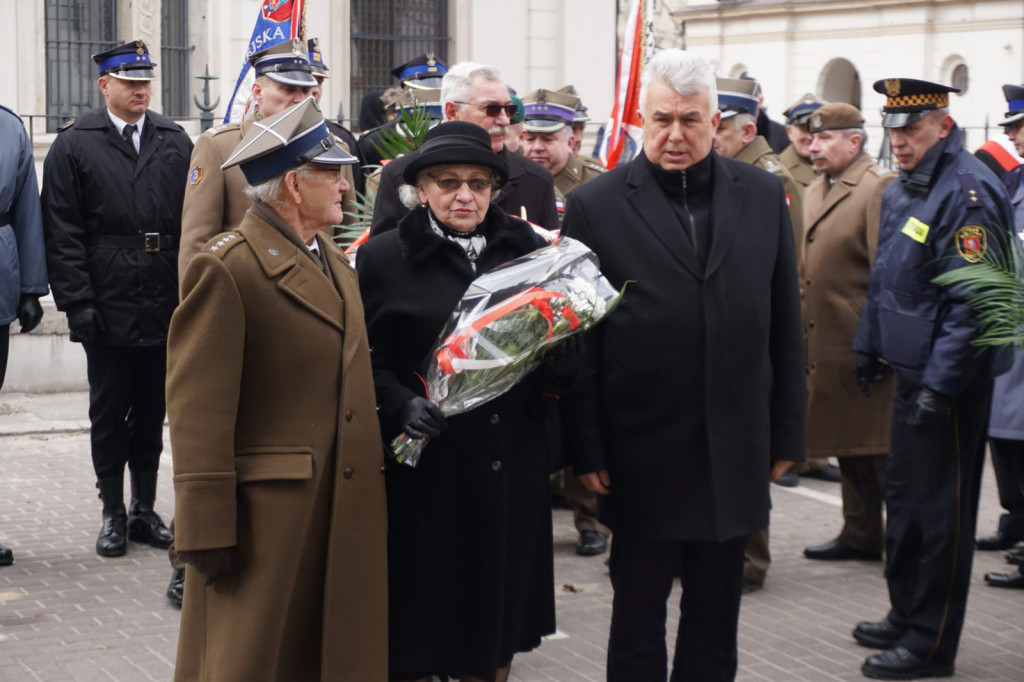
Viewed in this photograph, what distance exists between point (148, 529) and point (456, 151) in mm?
3659

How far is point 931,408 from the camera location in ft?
16.9

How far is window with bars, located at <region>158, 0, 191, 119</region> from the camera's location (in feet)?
49.4

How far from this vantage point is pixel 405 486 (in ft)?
13.7

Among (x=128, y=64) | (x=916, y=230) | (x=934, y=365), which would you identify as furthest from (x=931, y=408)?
(x=128, y=64)

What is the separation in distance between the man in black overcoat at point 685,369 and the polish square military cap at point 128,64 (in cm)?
329

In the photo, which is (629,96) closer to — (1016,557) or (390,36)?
(1016,557)

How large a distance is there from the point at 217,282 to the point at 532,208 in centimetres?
274

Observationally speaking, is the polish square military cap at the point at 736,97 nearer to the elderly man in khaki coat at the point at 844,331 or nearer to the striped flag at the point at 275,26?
the elderly man in khaki coat at the point at 844,331

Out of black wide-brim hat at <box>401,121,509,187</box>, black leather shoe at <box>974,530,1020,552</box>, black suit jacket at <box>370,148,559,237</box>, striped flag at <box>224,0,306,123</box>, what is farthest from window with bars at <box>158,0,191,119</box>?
black wide-brim hat at <box>401,121,509,187</box>

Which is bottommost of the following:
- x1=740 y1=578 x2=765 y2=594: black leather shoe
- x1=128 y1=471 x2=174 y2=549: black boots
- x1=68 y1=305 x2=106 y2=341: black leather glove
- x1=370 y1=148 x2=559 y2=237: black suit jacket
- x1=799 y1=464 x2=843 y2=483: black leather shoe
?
x1=799 y1=464 x2=843 y2=483: black leather shoe

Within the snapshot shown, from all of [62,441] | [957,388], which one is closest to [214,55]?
[62,441]

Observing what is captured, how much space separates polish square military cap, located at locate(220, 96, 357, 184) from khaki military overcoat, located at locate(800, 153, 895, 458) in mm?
3480

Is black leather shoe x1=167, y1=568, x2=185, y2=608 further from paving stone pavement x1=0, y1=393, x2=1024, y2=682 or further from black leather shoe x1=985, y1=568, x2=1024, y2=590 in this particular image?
black leather shoe x1=985, y1=568, x2=1024, y2=590

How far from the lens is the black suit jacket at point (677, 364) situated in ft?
14.0
